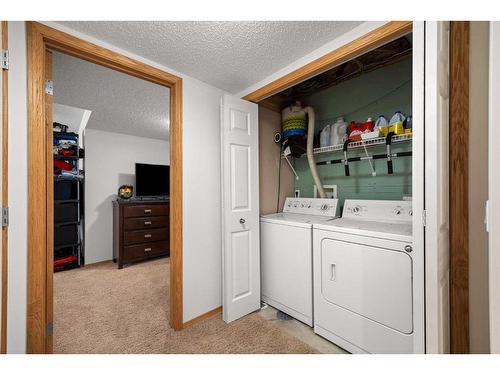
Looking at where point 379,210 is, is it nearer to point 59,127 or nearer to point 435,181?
point 435,181

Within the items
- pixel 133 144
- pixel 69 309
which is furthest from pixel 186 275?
pixel 133 144

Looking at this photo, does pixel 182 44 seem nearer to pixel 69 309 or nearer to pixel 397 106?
pixel 397 106

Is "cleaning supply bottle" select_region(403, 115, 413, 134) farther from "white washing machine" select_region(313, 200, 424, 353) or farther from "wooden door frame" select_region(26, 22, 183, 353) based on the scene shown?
"wooden door frame" select_region(26, 22, 183, 353)

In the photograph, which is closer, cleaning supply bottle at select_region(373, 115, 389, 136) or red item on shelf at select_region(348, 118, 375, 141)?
cleaning supply bottle at select_region(373, 115, 389, 136)

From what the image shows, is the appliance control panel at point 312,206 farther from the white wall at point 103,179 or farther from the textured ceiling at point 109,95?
the white wall at point 103,179

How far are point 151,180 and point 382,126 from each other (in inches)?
146

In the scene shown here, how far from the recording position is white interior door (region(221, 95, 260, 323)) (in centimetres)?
187

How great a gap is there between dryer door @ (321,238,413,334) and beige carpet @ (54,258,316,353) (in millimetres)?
464

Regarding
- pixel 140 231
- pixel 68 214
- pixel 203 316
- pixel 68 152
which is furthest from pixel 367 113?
pixel 68 214

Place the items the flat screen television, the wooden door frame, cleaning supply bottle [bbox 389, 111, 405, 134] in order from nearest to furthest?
the wooden door frame, cleaning supply bottle [bbox 389, 111, 405, 134], the flat screen television

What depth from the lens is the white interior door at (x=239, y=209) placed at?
73.5 inches

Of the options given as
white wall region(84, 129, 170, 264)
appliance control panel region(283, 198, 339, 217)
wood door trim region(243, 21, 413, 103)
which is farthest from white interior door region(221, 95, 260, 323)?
white wall region(84, 129, 170, 264)

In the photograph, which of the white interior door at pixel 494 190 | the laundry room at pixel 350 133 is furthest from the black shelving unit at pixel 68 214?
the white interior door at pixel 494 190

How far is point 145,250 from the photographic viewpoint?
340 cm
